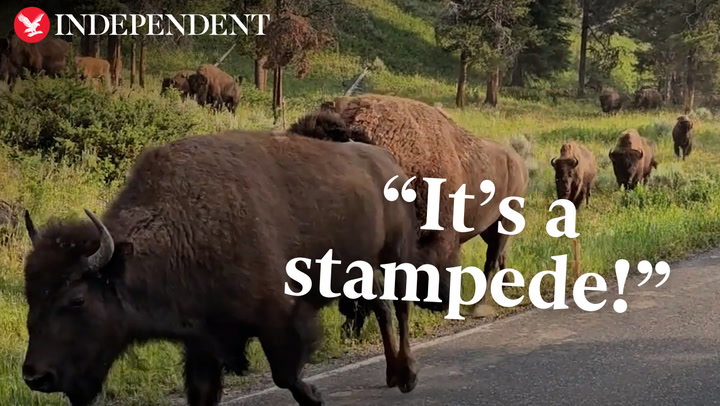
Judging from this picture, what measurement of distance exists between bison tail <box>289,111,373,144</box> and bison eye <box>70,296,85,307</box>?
1.76m

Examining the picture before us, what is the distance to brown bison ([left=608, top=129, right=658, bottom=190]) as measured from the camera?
9.89 metres

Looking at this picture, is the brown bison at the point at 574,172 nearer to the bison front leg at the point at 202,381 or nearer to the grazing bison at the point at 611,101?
the grazing bison at the point at 611,101

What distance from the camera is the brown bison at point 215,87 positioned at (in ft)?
21.1

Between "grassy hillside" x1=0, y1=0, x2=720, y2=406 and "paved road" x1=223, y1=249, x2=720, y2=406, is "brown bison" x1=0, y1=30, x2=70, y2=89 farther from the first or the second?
"paved road" x1=223, y1=249, x2=720, y2=406

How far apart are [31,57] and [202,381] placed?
3.41 m

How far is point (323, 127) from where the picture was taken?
15.9 feet

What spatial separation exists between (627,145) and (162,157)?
7318mm

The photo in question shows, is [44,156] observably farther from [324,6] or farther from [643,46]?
[643,46]

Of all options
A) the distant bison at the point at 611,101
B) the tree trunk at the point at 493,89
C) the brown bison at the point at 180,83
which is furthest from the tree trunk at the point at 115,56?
the distant bison at the point at 611,101

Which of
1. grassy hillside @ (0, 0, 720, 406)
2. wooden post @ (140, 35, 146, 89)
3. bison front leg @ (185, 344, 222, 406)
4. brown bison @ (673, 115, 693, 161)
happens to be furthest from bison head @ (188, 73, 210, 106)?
brown bison @ (673, 115, 693, 161)

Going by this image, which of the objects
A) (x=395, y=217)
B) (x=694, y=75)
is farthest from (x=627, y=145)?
(x=395, y=217)

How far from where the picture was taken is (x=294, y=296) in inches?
157

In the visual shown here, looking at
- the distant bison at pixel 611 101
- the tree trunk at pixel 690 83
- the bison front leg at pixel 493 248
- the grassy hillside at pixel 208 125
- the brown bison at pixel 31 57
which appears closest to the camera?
the grassy hillside at pixel 208 125

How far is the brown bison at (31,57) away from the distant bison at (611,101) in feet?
17.3
